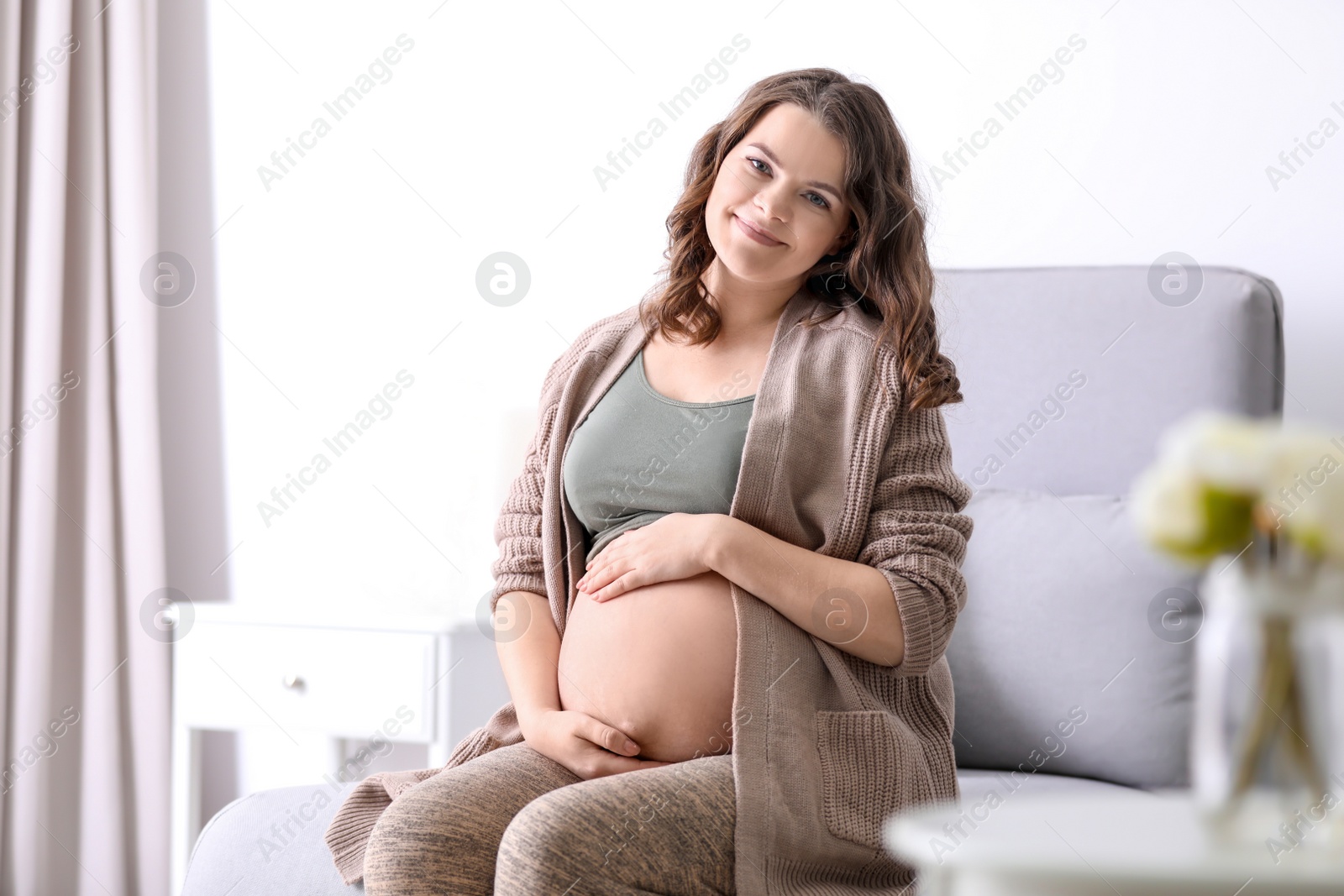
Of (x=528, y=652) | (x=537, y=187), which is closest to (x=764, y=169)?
(x=528, y=652)

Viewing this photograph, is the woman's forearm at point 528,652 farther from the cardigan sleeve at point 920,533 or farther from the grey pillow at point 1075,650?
the grey pillow at point 1075,650

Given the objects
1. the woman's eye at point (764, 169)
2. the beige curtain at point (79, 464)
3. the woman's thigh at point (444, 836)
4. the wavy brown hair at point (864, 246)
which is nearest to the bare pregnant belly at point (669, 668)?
the woman's thigh at point (444, 836)

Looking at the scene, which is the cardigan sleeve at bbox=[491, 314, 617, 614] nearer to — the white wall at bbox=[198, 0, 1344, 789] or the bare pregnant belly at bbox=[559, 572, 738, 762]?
the bare pregnant belly at bbox=[559, 572, 738, 762]

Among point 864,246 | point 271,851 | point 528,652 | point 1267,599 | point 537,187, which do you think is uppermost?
point 537,187

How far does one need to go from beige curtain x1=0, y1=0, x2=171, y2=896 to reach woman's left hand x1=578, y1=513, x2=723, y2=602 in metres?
1.38

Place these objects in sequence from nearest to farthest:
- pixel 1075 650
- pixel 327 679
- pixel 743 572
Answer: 1. pixel 743 572
2. pixel 1075 650
3. pixel 327 679

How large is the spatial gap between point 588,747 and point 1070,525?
0.70m

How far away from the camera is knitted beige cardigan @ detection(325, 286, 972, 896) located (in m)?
0.98

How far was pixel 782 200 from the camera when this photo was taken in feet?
3.74

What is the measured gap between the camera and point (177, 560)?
237 cm

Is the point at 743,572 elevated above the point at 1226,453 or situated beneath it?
situated beneath

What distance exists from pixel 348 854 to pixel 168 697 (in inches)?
50.9

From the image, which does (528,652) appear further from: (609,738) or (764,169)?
(764,169)

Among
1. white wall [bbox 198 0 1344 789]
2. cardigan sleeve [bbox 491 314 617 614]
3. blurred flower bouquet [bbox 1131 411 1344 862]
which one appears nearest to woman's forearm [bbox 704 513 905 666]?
cardigan sleeve [bbox 491 314 617 614]
